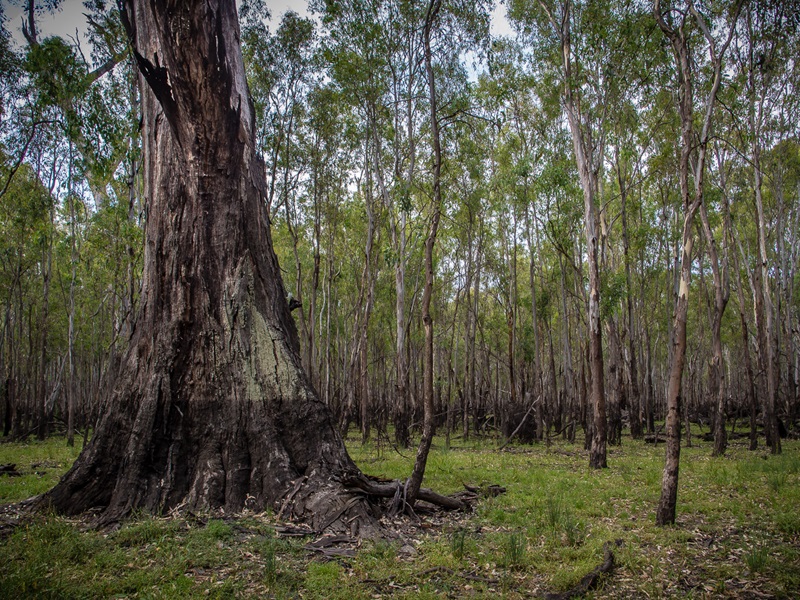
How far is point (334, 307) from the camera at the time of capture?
28.2 metres

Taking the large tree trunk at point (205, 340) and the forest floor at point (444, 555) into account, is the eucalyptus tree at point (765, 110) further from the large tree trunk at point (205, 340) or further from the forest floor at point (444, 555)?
the large tree trunk at point (205, 340)

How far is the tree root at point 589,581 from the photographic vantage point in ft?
12.6

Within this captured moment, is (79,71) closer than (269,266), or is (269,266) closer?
(269,266)

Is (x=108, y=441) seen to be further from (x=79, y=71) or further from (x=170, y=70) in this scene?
(x=79, y=71)

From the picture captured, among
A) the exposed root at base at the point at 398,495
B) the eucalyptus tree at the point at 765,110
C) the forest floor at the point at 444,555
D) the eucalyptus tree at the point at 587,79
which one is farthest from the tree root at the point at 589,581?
the eucalyptus tree at the point at 765,110

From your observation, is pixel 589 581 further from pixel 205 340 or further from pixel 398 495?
pixel 205 340

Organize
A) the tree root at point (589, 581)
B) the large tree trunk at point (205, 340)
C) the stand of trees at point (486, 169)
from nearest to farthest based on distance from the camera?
the tree root at point (589, 581) → the large tree trunk at point (205, 340) → the stand of trees at point (486, 169)

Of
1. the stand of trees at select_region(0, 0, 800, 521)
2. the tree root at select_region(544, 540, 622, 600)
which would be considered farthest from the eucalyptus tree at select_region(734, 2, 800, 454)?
the tree root at select_region(544, 540, 622, 600)

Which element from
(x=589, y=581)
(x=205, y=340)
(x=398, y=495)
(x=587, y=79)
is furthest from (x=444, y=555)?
(x=587, y=79)

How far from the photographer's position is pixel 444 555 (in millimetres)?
4637

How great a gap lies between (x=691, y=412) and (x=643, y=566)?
26.4 meters

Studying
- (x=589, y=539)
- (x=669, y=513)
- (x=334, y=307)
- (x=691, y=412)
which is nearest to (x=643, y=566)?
(x=589, y=539)

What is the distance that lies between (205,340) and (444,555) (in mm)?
3896

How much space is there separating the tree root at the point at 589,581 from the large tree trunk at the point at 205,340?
7.21 feet
